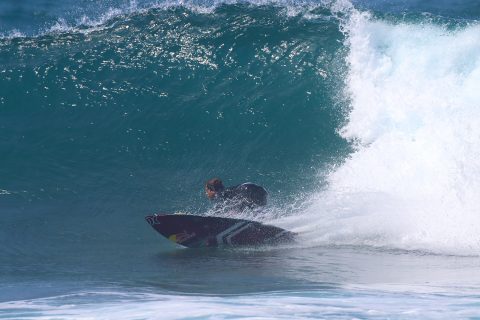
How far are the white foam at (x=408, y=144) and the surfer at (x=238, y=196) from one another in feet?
2.41

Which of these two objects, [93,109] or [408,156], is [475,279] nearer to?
[408,156]

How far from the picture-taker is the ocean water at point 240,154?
7.38 m

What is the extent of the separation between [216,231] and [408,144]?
14.3 feet

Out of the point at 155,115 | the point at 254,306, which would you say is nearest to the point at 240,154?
the point at 155,115

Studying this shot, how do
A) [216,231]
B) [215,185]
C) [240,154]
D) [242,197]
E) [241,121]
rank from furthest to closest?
[241,121] < [240,154] < [215,185] < [242,197] < [216,231]

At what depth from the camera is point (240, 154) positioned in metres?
13.3

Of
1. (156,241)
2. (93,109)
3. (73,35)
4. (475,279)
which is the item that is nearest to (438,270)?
(475,279)

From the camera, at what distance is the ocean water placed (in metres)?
7.38

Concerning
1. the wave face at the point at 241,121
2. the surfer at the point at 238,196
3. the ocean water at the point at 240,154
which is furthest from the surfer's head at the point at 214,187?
the wave face at the point at 241,121

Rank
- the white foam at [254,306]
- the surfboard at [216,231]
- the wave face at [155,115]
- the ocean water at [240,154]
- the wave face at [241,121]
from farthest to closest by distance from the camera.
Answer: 1. the wave face at [155,115]
2. the wave face at [241,121]
3. the surfboard at [216,231]
4. the ocean water at [240,154]
5. the white foam at [254,306]

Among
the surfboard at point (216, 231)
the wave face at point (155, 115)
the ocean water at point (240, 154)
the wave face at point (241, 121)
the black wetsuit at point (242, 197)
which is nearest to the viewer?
the ocean water at point (240, 154)

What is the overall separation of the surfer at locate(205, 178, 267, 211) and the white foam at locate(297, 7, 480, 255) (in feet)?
2.41

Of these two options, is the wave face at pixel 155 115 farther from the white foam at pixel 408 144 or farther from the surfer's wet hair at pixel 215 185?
the surfer's wet hair at pixel 215 185

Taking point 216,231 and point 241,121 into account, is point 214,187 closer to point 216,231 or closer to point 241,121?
point 216,231
